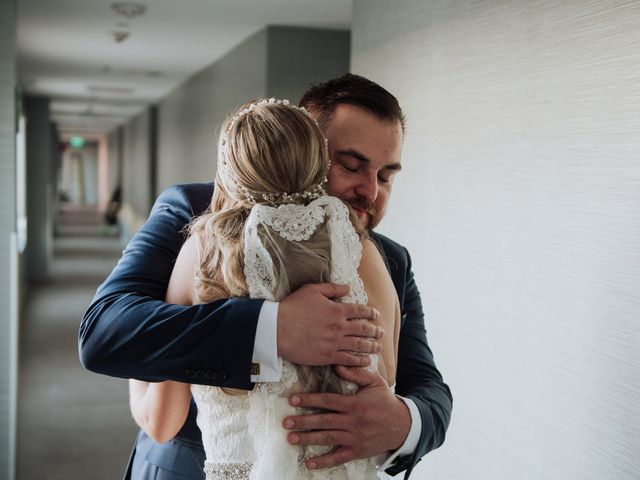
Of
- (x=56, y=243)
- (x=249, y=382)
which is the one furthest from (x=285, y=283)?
(x=56, y=243)

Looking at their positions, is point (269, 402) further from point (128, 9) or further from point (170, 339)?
point (128, 9)

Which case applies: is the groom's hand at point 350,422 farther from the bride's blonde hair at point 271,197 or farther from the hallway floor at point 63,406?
the hallway floor at point 63,406

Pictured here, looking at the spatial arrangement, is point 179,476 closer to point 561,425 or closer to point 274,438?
point 274,438

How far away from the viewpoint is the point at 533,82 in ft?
7.81

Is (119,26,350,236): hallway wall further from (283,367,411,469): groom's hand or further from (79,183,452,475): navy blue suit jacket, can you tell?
(283,367,411,469): groom's hand

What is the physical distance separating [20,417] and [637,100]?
5.05 m

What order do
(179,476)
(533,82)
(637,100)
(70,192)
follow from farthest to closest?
(70,192)
(533,82)
(637,100)
(179,476)

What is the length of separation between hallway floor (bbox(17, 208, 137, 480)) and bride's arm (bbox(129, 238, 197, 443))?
3.54 m

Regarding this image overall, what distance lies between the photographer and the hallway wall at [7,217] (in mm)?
3600

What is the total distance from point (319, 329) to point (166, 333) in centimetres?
23

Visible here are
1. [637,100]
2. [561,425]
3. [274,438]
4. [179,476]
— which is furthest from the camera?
[561,425]

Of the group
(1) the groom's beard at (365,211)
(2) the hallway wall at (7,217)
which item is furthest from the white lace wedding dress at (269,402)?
(2) the hallway wall at (7,217)

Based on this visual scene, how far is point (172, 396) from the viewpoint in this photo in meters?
1.21

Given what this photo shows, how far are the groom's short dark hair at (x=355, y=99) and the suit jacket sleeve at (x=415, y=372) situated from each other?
27 centimetres
